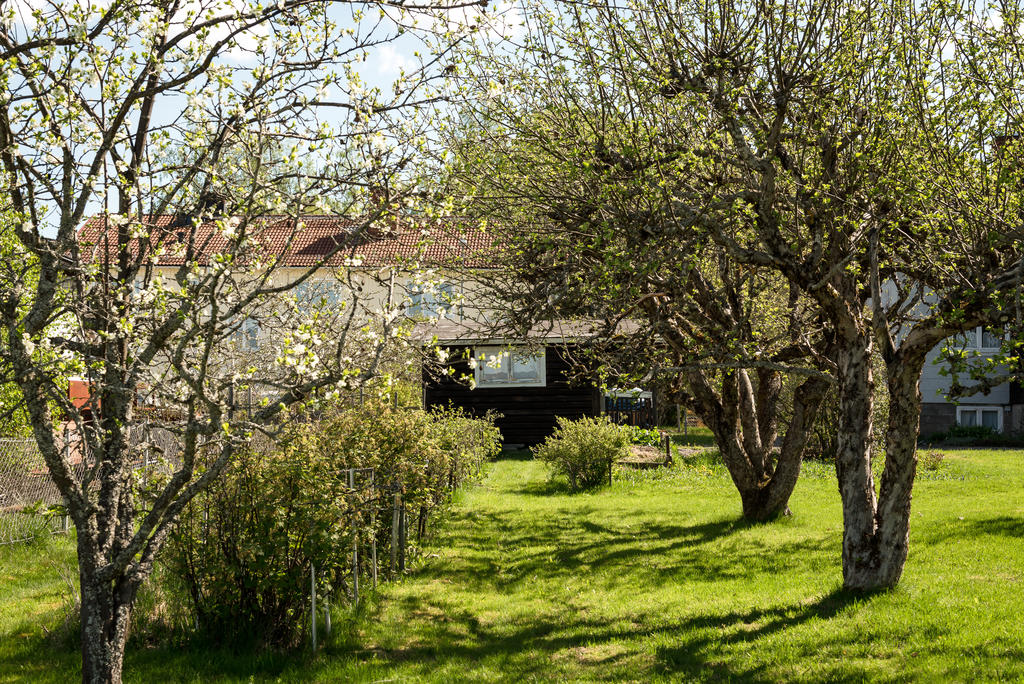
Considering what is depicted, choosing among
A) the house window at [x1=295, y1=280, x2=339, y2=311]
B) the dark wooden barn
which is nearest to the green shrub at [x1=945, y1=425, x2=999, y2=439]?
the dark wooden barn

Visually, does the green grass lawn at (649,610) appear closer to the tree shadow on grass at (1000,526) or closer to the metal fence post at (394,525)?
the tree shadow on grass at (1000,526)

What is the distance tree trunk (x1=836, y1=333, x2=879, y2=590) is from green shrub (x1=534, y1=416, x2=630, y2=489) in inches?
376

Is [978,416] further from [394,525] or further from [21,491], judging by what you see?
[21,491]

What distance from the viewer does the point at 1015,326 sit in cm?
684

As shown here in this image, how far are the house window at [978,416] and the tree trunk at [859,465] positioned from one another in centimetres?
2389

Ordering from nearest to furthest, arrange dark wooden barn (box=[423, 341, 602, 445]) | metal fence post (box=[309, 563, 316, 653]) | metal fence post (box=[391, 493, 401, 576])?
1. metal fence post (box=[309, 563, 316, 653])
2. metal fence post (box=[391, 493, 401, 576])
3. dark wooden barn (box=[423, 341, 602, 445])

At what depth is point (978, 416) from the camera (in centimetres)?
2970

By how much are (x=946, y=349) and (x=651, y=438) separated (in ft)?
11.3

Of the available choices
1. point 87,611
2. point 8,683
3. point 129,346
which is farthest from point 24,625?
point 129,346

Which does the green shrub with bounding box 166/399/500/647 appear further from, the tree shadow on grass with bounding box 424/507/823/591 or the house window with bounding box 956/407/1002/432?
the house window with bounding box 956/407/1002/432

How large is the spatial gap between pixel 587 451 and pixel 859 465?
9.87 metres

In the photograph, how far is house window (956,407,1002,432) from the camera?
2966cm

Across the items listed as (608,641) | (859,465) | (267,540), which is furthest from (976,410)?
(267,540)

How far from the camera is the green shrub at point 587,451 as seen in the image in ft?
59.4
